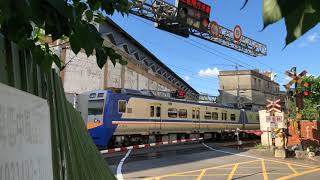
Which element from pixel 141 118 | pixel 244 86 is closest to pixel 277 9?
pixel 141 118

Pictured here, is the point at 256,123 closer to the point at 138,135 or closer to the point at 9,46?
the point at 138,135

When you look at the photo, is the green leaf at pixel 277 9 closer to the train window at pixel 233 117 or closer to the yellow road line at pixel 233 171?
the yellow road line at pixel 233 171

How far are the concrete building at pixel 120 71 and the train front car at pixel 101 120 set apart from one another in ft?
39.3

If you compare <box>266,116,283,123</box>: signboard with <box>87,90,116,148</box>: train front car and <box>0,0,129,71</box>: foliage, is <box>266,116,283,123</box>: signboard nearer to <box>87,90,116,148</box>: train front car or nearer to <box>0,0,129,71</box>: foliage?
<box>87,90,116,148</box>: train front car

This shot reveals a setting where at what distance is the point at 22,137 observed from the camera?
265 cm

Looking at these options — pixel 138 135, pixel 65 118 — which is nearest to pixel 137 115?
pixel 138 135

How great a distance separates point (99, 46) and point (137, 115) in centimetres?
2204

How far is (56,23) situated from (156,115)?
2380cm

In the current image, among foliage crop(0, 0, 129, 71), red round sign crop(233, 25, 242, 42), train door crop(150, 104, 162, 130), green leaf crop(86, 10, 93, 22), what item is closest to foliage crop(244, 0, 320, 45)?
foliage crop(0, 0, 129, 71)

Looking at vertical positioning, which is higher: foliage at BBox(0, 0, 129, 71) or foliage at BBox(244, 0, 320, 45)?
foliage at BBox(0, 0, 129, 71)

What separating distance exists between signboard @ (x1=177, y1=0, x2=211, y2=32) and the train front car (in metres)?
12.6

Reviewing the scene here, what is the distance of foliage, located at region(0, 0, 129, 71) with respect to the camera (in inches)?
86.0

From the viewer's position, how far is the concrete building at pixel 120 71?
40.5 metres

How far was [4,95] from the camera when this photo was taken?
2.40 m
